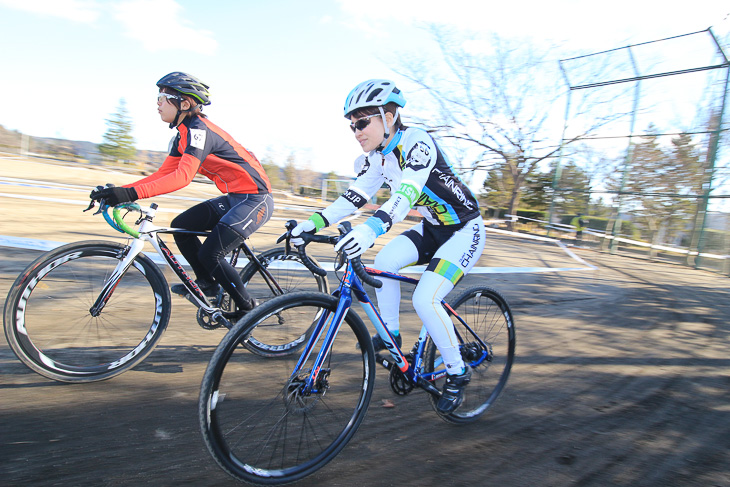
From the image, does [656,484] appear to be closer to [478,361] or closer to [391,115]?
[478,361]

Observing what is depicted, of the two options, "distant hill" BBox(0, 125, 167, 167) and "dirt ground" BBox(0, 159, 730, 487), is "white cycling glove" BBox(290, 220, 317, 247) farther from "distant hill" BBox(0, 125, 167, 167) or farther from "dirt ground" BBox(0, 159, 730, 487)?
"distant hill" BBox(0, 125, 167, 167)

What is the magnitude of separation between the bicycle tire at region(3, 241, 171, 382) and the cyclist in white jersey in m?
1.41

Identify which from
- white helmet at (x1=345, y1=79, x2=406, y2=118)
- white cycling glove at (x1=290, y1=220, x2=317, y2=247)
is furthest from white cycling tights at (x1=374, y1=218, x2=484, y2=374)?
white helmet at (x1=345, y1=79, x2=406, y2=118)

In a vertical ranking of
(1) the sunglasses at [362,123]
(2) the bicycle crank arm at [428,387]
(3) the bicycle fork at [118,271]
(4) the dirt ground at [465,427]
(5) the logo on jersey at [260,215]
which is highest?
(1) the sunglasses at [362,123]

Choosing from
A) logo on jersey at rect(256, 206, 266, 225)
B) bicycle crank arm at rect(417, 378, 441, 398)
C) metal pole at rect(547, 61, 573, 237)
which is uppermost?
metal pole at rect(547, 61, 573, 237)

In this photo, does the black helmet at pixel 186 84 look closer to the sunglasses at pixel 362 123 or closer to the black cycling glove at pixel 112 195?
the black cycling glove at pixel 112 195

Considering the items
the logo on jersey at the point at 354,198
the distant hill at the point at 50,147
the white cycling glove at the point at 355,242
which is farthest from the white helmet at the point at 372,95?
the distant hill at the point at 50,147

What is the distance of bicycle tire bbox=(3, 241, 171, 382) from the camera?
9.01ft

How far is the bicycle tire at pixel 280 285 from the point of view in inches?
135

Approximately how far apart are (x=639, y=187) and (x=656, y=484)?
619 inches

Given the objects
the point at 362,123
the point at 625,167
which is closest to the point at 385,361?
the point at 362,123

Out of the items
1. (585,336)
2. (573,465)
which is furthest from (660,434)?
(585,336)

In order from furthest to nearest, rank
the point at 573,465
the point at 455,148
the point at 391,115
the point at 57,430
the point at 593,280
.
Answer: the point at 455,148 → the point at 593,280 → the point at 391,115 → the point at 573,465 → the point at 57,430

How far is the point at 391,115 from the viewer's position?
2.85 m
